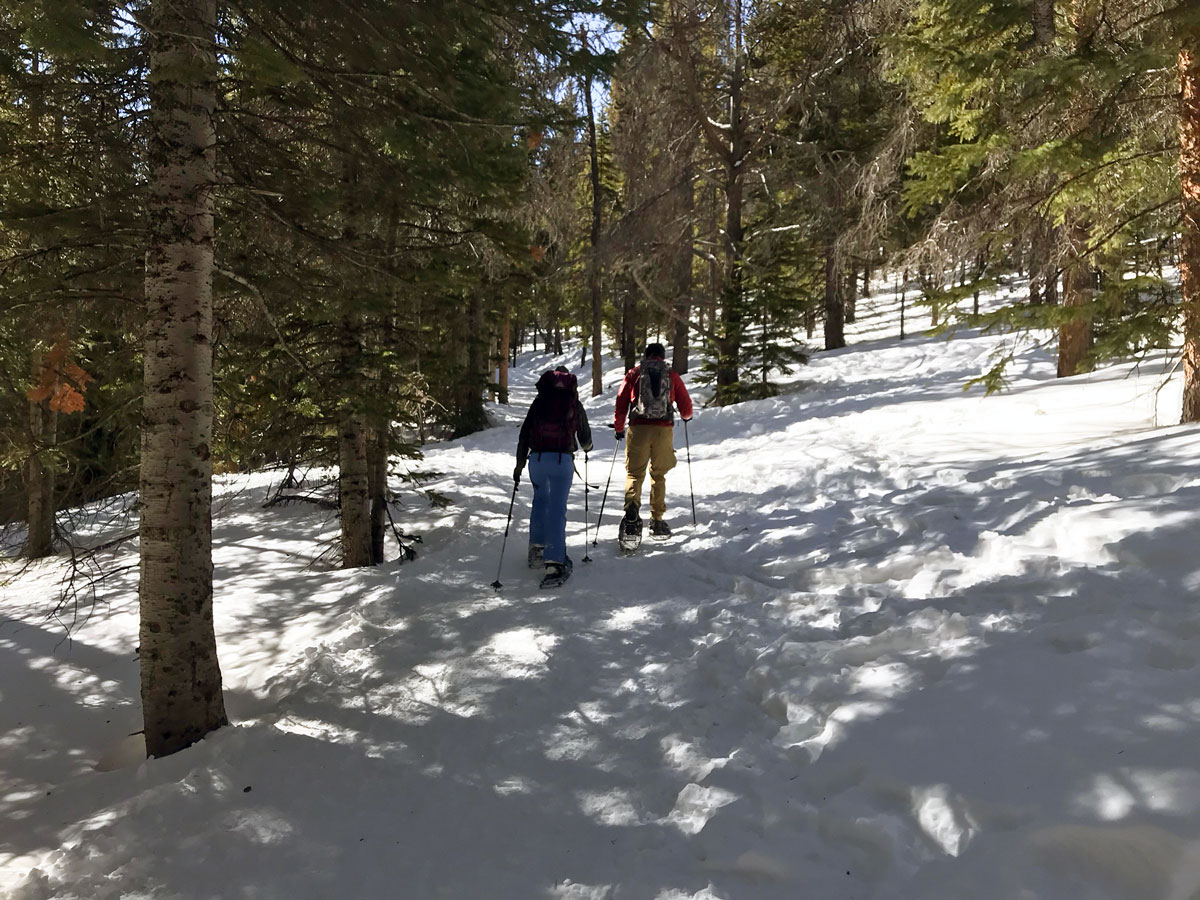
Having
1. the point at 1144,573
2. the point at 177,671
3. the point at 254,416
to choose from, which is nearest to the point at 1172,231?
the point at 1144,573

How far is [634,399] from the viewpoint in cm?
808

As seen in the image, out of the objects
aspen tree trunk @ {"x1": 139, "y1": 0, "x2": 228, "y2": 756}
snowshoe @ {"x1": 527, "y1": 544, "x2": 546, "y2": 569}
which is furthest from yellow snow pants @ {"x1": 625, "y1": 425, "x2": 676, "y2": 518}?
aspen tree trunk @ {"x1": 139, "y1": 0, "x2": 228, "y2": 756}

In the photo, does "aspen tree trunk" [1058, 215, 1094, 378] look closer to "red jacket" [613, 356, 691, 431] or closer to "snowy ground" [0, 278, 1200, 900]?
"snowy ground" [0, 278, 1200, 900]

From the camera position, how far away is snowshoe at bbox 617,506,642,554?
743 centimetres

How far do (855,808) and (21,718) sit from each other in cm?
621

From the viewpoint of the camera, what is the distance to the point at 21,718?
5375 mm

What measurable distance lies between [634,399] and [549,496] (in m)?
1.85

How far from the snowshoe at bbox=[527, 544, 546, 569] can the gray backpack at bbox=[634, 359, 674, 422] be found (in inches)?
77.4

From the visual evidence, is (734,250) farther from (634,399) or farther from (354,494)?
(354,494)

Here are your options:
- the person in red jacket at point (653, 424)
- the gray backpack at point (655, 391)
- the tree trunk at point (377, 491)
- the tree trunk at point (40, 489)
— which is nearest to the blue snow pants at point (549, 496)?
the person in red jacket at point (653, 424)

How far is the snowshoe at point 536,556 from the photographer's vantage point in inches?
280

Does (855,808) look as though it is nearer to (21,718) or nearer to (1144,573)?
(1144,573)

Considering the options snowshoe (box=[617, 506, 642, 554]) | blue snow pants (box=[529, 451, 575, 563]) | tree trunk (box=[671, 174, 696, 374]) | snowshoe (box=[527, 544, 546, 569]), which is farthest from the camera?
tree trunk (box=[671, 174, 696, 374])

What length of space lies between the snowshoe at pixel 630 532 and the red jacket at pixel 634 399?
1.03 metres
